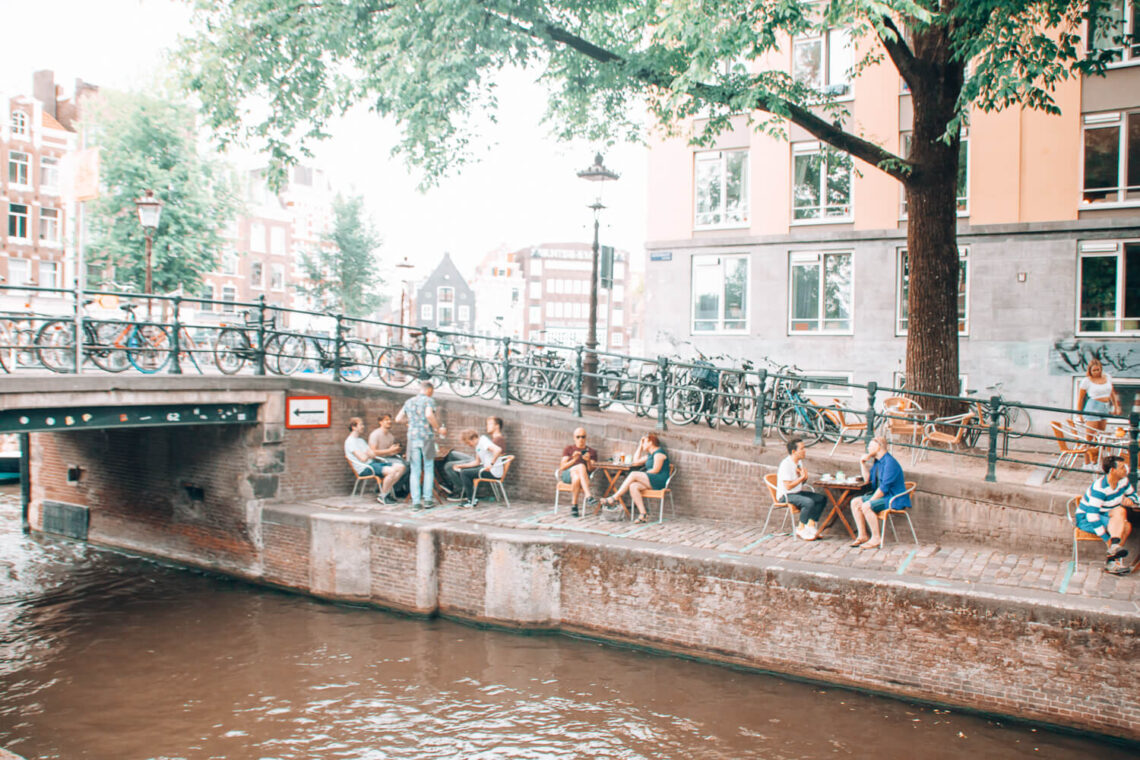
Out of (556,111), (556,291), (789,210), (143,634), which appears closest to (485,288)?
(556,291)

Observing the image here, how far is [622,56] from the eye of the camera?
13625mm

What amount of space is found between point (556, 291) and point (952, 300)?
6760cm

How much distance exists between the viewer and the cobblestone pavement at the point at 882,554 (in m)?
8.19

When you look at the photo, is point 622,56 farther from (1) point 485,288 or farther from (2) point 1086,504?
(1) point 485,288

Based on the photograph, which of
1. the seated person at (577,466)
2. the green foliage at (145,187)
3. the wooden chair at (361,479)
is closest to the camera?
A: the seated person at (577,466)

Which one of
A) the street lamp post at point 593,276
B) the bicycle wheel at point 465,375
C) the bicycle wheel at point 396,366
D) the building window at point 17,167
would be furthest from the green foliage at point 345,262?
the street lamp post at point 593,276

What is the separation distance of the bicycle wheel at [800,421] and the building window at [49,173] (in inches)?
1442

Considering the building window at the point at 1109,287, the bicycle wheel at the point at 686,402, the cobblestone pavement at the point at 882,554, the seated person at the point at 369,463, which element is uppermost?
the building window at the point at 1109,287

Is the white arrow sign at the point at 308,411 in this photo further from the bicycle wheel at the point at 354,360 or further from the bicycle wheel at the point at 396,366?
the bicycle wheel at the point at 396,366

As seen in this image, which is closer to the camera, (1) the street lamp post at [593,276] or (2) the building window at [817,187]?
(1) the street lamp post at [593,276]

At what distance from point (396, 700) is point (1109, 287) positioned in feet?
54.6

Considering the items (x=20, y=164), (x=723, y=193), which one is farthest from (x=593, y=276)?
(x=20, y=164)

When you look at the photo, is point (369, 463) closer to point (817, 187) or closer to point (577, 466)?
point (577, 466)

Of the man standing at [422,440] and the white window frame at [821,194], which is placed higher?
the white window frame at [821,194]
